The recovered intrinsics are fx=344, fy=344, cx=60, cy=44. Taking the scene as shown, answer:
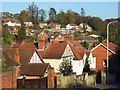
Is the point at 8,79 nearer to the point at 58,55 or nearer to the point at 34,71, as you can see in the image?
the point at 34,71

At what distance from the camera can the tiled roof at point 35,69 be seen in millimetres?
26169

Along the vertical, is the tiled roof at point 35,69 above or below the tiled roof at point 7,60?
below

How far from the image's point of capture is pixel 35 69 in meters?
26.9

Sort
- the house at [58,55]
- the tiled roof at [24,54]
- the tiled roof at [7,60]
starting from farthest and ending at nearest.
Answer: the house at [58,55]
the tiled roof at [24,54]
the tiled roof at [7,60]

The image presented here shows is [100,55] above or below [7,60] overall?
above

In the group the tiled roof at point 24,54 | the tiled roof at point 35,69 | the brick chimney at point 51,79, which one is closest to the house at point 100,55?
the tiled roof at point 24,54

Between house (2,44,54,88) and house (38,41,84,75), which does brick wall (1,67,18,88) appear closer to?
house (2,44,54,88)

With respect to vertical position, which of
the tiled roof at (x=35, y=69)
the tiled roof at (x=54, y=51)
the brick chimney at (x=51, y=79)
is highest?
the tiled roof at (x=54, y=51)

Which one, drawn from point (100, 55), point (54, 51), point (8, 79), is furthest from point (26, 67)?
point (100, 55)

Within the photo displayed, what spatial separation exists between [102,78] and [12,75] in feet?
Result: 41.3

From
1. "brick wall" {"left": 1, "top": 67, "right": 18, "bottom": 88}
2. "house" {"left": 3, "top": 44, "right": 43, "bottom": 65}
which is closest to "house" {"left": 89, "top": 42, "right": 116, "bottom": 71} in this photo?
"house" {"left": 3, "top": 44, "right": 43, "bottom": 65}

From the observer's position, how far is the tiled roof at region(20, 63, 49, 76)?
2617 centimetres

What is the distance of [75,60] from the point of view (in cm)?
3691

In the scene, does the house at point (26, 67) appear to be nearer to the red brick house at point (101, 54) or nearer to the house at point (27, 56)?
the house at point (27, 56)
